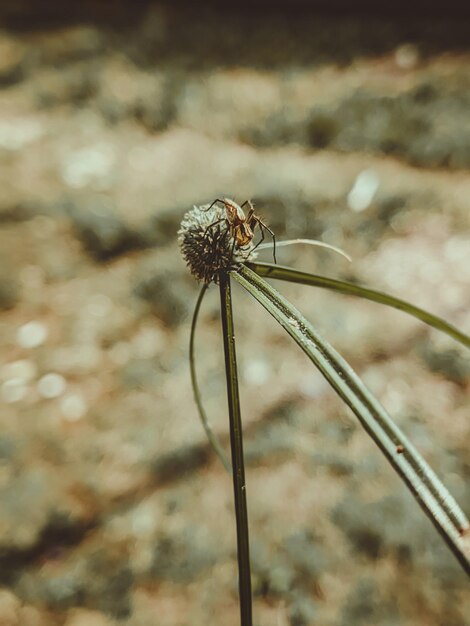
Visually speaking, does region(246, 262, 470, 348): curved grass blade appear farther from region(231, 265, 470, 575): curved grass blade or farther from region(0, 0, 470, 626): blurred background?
region(0, 0, 470, 626): blurred background

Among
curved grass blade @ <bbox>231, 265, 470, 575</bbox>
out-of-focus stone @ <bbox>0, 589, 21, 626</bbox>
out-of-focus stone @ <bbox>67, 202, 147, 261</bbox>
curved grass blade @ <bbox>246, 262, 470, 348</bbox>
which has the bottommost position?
curved grass blade @ <bbox>231, 265, 470, 575</bbox>

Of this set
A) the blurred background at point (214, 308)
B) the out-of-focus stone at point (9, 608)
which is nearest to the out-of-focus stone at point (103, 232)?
the blurred background at point (214, 308)

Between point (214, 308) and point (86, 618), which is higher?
point (214, 308)

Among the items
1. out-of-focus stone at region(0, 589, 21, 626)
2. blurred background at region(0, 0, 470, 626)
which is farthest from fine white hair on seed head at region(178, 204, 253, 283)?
out-of-focus stone at region(0, 589, 21, 626)

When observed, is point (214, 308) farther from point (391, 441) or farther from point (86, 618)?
point (391, 441)

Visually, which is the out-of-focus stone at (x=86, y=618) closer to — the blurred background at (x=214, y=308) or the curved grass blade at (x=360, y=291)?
the blurred background at (x=214, y=308)

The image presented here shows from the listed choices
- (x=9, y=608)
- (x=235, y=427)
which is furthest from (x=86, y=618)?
(x=235, y=427)
